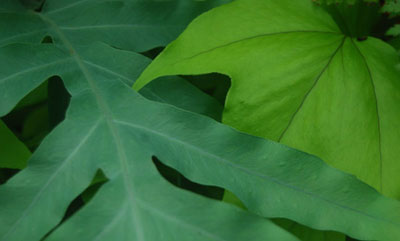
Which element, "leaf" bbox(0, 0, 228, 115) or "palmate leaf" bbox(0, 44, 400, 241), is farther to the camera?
"leaf" bbox(0, 0, 228, 115)

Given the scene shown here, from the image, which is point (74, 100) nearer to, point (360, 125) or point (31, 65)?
point (31, 65)

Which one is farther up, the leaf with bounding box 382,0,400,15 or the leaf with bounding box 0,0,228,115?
the leaf with bounding box 382,0,400,15

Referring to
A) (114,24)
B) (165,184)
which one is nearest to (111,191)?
(165,184)

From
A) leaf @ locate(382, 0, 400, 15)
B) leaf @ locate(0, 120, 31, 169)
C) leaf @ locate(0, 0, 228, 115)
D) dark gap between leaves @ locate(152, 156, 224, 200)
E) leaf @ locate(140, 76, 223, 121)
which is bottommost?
dark gap between leaves @ locate(152, 156, 224, 200)

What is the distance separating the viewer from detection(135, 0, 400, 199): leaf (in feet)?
1.45

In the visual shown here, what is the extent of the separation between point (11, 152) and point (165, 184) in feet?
0.69

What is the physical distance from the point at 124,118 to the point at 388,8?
34 cm

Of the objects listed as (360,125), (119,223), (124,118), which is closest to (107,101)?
(124,118)

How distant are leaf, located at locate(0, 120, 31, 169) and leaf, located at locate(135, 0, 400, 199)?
170 mm

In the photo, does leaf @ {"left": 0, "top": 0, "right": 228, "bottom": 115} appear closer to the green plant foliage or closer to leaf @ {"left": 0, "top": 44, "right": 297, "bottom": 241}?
the green plant foliage

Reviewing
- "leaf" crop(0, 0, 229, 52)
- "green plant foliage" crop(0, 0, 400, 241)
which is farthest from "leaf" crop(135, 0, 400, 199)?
"leaf" crop(0, 0, 229, 52)

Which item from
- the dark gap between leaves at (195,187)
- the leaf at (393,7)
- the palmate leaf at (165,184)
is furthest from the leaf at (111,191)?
the leaf at (393,7)

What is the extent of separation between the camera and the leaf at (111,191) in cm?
38

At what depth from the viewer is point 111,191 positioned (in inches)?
15.7
